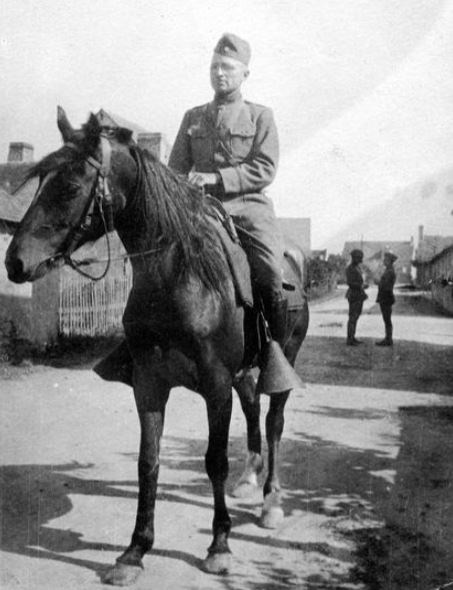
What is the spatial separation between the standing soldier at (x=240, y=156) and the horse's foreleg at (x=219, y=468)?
0.82 m

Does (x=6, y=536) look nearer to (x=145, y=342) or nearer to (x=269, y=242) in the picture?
(x=145, y=342)

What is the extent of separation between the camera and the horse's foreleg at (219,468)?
3.65 metres

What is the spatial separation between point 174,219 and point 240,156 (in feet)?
3.11

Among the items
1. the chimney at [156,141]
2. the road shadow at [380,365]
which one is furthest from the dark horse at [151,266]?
the chimney at [156,141]

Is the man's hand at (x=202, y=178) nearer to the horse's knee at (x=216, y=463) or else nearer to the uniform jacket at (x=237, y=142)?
the uniform jacket at (x=237, y=142)

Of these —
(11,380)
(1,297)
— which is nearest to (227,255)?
(11,380)

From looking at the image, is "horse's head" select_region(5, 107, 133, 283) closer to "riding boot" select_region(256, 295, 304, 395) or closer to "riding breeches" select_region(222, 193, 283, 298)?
"riding breeches" select_region(222, 193, 283, 298)

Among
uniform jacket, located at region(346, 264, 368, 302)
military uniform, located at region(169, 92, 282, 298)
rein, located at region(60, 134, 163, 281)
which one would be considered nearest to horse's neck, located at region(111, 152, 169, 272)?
rein, located at region(60, 134, 163, 281)

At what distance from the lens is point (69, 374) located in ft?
32.9

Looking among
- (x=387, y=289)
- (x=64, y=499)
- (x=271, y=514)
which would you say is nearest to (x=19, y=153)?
(x=387, y=289)

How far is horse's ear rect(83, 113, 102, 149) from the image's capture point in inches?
123

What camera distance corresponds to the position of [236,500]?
4910 millimetres

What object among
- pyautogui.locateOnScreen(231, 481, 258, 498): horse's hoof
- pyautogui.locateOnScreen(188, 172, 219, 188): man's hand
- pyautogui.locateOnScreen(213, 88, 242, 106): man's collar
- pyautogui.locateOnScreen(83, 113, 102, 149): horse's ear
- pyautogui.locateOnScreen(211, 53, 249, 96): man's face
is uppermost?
pyautogui.locateOnScreen(211, 53, 249, 96): man's face

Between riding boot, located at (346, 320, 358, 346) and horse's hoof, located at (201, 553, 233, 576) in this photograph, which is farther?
riding boot, located at (346, 320, 358, 346)
